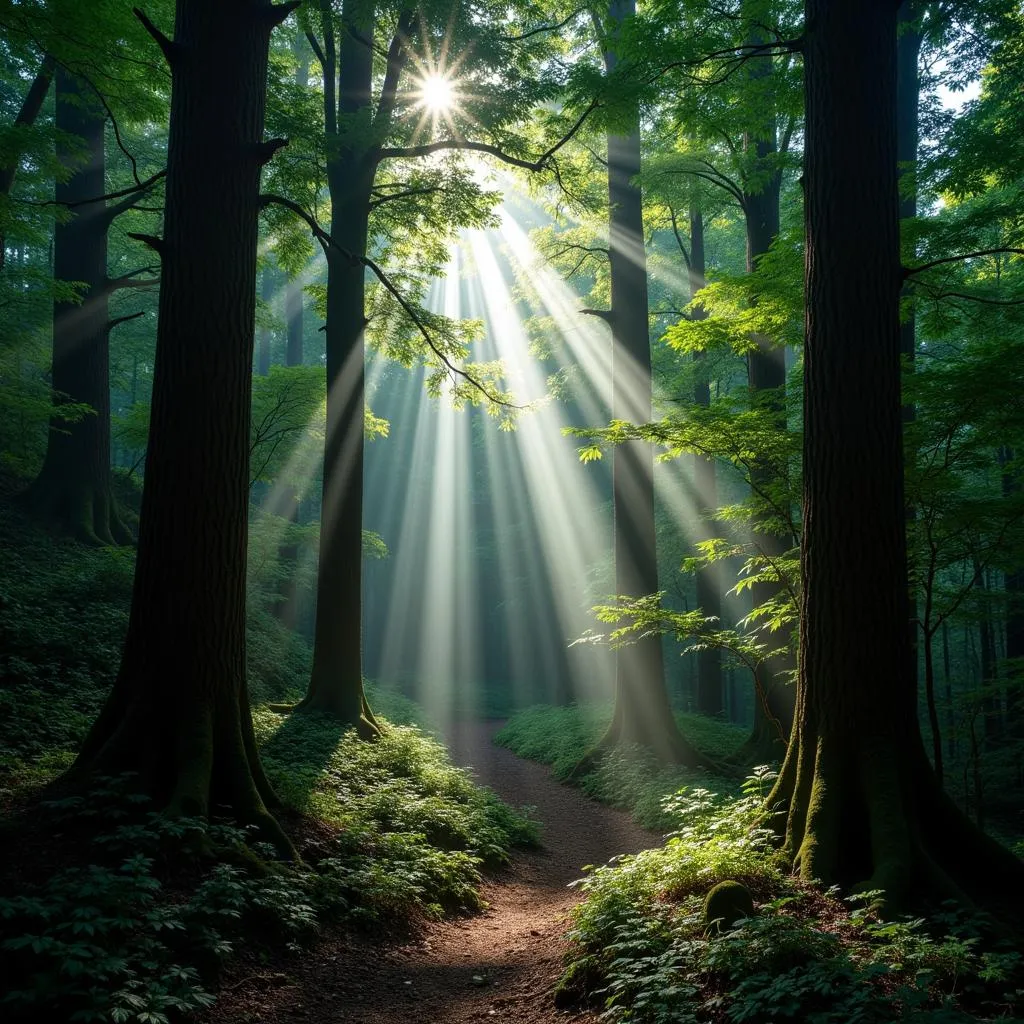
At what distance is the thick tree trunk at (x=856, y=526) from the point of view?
444 centimetres

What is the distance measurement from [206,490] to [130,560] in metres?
6.98

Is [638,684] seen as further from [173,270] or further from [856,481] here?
[173,270]

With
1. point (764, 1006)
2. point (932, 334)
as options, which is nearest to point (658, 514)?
point (932, 334)

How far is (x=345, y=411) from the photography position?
418 inches

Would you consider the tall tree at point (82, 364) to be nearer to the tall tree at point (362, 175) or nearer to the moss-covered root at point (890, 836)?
the tall tree at point (362, 175)

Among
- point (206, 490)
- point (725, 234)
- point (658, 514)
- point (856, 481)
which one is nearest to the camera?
Answer: point (856, 481)

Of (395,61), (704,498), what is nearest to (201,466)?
(395,61)

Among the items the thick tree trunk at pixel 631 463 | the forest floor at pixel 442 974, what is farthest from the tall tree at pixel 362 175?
the forest floor at pixel 442 974

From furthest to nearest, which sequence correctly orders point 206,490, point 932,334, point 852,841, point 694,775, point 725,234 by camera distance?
point 725,234 → point 694,775 → point 932,334 → point 206,490 → point 852,841

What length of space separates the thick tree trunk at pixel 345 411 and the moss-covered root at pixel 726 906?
6.72 metres

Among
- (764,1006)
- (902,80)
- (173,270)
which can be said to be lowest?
(764,1006)

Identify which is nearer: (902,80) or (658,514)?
(902,80)

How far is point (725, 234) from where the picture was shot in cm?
2247

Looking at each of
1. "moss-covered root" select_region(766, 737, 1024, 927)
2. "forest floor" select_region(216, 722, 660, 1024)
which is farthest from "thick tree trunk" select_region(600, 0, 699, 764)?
"moss-covered root" select_region(766, 737, 1024, 927)
